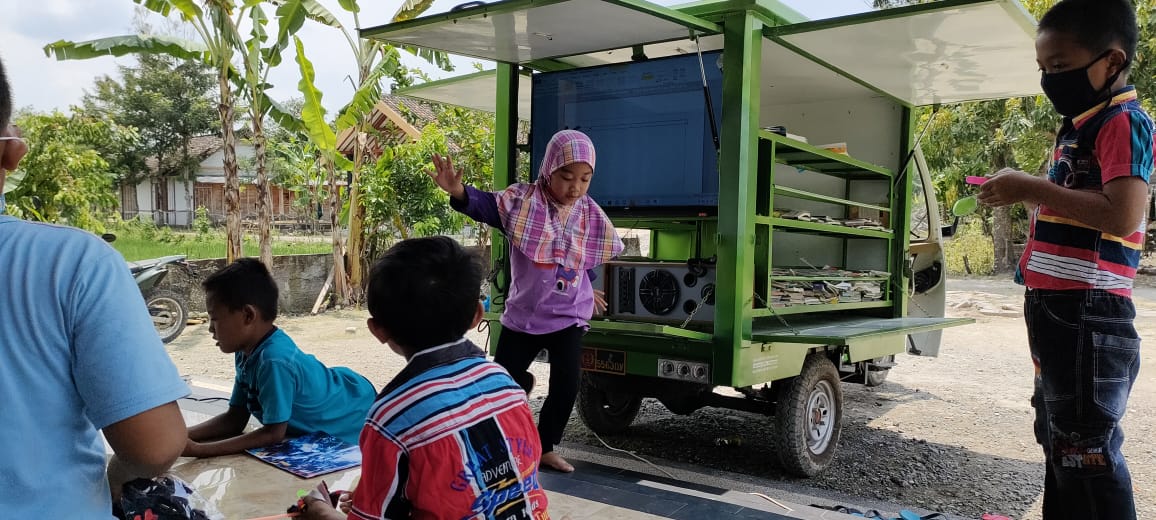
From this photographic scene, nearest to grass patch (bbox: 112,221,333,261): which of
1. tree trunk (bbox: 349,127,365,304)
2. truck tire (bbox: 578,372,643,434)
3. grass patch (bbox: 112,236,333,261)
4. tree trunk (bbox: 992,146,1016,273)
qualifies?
grass patch (bbox: 112,236,333,261)

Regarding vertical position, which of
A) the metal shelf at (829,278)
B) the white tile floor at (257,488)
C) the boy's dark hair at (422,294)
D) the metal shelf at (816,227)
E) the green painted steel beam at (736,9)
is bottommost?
the white tile floor at (257,488)

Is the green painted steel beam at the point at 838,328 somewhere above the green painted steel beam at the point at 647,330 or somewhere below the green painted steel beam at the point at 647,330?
below

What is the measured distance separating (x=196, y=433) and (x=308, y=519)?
151cm

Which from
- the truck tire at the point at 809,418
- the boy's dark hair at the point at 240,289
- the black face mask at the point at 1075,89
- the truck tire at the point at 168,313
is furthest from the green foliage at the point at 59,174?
the black face mask at the point at 1075,89

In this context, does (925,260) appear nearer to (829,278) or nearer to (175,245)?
(829,278)

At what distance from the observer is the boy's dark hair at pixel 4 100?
127 cm

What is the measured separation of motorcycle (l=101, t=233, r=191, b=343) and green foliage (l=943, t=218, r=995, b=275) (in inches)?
723

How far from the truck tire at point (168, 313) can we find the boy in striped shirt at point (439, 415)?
8841 mm

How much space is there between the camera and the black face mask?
2354mm

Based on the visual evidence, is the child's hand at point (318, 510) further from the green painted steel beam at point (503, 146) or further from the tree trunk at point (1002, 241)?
the tree trunk at point (1002, 241)

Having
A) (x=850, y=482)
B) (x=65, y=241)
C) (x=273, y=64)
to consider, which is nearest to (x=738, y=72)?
(x=850, y=482)

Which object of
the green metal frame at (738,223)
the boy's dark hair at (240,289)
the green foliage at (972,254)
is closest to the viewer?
the boy's dark hair at (240,289)

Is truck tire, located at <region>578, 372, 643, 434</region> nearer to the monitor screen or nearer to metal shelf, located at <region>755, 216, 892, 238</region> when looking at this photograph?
the monitor screen

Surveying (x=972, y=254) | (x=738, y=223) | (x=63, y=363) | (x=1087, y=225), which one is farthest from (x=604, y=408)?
(x=972, y=254)
